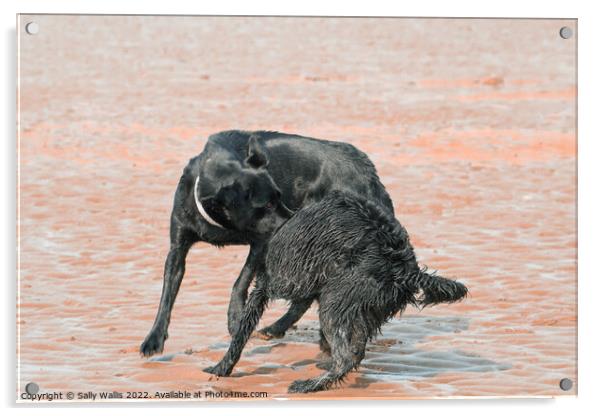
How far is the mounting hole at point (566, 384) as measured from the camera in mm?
7969

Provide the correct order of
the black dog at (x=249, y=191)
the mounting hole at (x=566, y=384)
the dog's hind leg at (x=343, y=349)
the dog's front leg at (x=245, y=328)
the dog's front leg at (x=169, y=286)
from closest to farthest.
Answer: the dog's hind leg at (x=343, y=349) → the dog's front leg at (x=245, y=328) → the black dog at (x=249, y=191) → the mounting hole at (x=566, y=384) → the dog's front leg at (x=169, y=286)

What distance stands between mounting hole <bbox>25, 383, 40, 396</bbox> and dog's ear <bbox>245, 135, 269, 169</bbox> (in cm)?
182

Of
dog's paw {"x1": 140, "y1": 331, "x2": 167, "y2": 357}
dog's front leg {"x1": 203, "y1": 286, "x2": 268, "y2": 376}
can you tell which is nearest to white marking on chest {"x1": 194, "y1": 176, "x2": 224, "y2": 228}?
dog's front leg {"x1": 203, "y1": 286, "x2": 268, "y2": 376}

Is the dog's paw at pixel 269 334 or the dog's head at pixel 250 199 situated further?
the dog's paw at pixel 269 334

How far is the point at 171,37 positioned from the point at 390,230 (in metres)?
2.85

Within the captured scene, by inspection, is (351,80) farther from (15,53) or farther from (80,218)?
(15,53)

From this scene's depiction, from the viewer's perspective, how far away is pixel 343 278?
739cm

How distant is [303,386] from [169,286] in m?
1.23

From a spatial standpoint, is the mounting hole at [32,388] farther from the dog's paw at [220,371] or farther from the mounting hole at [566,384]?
the mounting hole at [566,384]

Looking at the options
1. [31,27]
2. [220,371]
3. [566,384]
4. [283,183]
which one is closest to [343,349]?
[220,371]

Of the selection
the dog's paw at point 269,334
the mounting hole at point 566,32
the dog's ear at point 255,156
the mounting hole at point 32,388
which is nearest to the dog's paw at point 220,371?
the dog's paw at point 269,334

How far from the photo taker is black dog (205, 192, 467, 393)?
734 cm

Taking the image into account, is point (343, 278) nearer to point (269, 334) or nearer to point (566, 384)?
point (269, 334)
